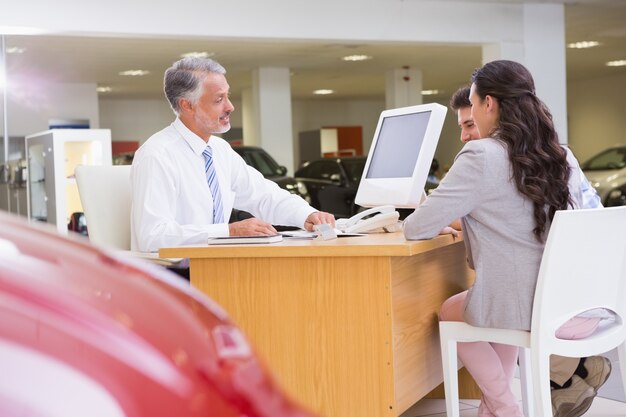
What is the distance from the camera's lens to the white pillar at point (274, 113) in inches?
627

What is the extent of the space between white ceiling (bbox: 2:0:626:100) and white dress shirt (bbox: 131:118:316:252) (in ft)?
25.3

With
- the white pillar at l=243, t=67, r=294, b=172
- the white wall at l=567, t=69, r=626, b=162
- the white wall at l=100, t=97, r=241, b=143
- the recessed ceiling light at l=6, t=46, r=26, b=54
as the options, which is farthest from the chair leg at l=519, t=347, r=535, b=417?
the white wall at l=100, t=97, r=241, b=143

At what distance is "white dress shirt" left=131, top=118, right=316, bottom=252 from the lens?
311cm

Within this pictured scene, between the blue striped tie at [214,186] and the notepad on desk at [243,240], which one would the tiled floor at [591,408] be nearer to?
the blue striped tie at [214,186]

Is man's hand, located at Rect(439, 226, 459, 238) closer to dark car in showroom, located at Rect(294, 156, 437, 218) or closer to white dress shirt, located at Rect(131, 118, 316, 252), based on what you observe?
white dress shirt, located at Rect(131, 118, 316, 252)

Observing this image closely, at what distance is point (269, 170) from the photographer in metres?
12.8

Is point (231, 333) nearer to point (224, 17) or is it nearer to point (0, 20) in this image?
point (0, 20)

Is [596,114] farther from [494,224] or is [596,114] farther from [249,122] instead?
[494,224]

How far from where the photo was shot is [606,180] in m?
12.2

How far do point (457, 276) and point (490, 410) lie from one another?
1.90 feet

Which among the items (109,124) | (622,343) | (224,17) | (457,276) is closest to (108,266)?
(622,343)

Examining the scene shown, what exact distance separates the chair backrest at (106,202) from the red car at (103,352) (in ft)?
9.80

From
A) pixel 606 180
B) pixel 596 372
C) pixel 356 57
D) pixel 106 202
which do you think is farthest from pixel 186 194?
pixel 356 57

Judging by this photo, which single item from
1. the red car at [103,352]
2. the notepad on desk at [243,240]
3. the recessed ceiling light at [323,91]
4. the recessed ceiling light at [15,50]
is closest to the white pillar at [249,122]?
the recessed ceiling light at [323,91]
